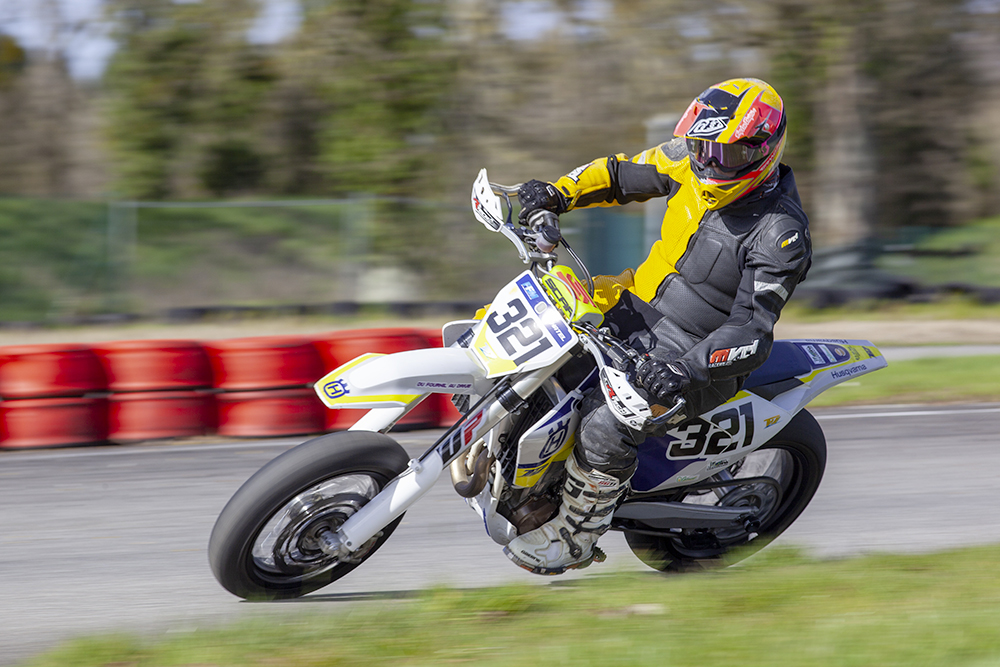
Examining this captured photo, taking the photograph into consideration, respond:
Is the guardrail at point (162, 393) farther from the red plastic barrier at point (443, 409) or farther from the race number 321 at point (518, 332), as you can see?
the race number 321 at point (518, 332)

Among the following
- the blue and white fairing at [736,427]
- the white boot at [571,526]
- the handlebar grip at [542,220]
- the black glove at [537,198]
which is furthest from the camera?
the blue and white fairing at [736,427]

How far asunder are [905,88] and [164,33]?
43.3 feet

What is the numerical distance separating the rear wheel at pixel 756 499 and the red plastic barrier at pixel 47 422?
4.35m

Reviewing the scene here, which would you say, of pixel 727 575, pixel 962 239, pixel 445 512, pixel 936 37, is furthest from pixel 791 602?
pixel 936 37

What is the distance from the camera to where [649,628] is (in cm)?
351

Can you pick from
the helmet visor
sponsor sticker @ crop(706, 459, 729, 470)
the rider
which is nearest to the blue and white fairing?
sponsor sticker @ crop(706, 459, 729, 470)

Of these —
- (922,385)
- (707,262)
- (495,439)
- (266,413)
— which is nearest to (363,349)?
(266,413)

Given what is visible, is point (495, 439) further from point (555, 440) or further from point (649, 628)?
point (649, 628)

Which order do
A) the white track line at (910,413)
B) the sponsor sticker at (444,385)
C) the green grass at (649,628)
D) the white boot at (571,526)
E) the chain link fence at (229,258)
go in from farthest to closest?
the chain link fence at (229,258)
the white track line at (910,413)
the white boot at (571,526)
the sponsor sticker at (444,385)
the green grass at (649,628)

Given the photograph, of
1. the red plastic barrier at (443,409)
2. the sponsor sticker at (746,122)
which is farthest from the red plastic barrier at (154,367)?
the sponsor sticker at (746,122)

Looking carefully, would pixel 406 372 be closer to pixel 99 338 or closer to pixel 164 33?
pixel 99 338

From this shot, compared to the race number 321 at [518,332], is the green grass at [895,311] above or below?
below

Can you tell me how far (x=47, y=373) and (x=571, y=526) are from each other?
15.3 feet

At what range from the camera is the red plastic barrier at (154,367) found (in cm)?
741
